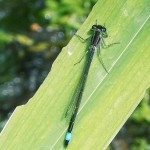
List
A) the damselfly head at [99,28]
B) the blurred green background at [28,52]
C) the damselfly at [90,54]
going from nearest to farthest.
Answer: the damselfly at [90,54] < the damselfly head at [99,28] < the blurred green background at [28,52]

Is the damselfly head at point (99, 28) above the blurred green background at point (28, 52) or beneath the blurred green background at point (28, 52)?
above

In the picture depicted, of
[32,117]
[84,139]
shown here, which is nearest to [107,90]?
[84,139]

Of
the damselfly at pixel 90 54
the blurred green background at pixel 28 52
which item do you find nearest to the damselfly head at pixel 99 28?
the damselfly at pixel 90 54

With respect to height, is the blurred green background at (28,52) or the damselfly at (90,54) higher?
the damselfly at (90,54)

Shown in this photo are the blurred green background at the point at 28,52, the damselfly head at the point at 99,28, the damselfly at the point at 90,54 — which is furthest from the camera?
the blurred green background at the point at 28,52

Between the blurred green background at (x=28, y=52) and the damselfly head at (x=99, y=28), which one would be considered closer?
the damselfly head at (x=99, y=28)

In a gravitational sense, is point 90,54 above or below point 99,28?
below

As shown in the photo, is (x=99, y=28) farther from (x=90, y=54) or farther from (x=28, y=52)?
(x=28, y=52)


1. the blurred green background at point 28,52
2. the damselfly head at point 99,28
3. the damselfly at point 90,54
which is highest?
the damselfly head at point 99,28

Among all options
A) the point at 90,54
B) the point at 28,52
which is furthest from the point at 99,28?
the point at 28,52

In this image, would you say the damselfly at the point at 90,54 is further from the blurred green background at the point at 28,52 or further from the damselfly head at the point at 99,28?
the blurred green background at the point at 28,52
